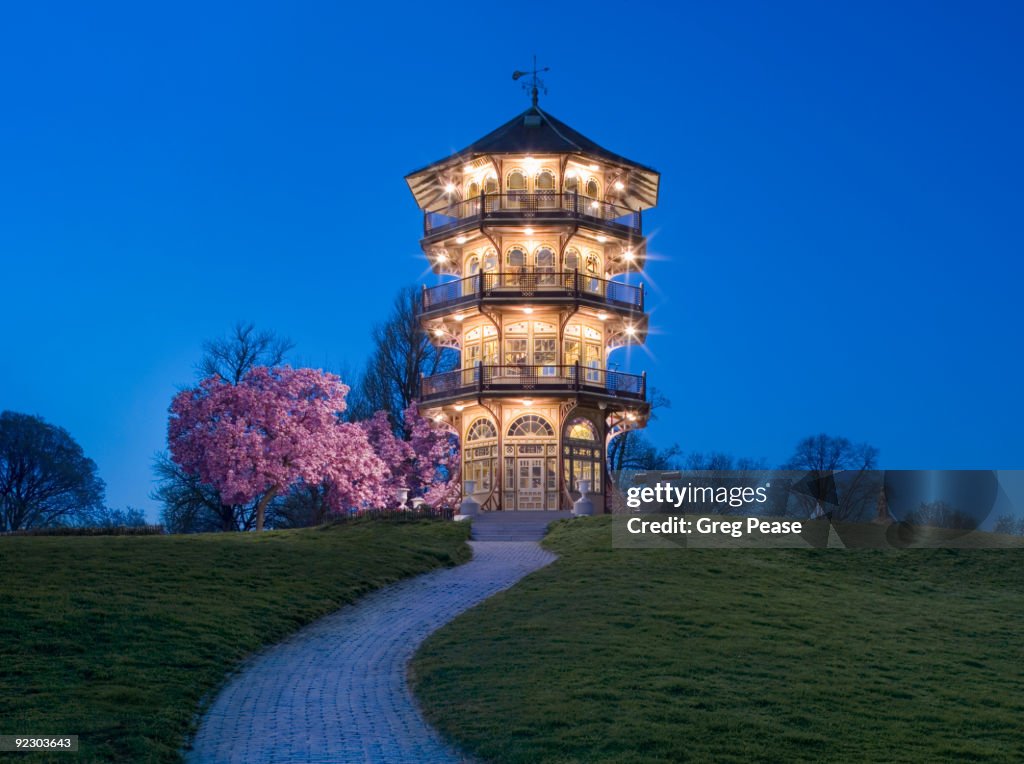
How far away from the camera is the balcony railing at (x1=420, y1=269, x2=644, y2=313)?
43.3 m

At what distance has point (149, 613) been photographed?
65.6 feet

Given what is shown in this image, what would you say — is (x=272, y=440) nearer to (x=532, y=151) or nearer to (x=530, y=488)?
(x=530, y=488)

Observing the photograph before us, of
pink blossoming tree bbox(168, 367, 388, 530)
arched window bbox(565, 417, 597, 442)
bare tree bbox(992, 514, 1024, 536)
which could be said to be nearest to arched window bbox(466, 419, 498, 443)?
arched window bbox(565, 417, 597, 442)

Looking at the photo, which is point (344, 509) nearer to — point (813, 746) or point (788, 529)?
point (788, 529)

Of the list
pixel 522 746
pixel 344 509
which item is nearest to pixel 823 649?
pixel 522 746

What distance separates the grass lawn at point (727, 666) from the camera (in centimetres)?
1303

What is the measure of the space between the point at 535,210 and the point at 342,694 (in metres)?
30.3

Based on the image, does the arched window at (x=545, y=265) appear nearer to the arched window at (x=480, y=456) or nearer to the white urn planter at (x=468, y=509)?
the arched window at (x=480, y=456)

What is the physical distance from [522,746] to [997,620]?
15.6 m

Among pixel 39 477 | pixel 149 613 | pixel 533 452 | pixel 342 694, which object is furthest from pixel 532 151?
pixel 39 477

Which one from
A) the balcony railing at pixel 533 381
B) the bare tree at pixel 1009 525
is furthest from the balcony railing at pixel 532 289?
the bare tree at pixel 1009 525

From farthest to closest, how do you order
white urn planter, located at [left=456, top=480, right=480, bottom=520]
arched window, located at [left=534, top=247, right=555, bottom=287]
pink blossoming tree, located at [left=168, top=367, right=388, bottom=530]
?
pink blossoming tree, located at [left=168, top=367, right=388, bottom=530] < arched window, located at [left=534, top=247, right=555, bottom=287] < white urn planter, located at [left=456, top=480, right=480, bottom=520]

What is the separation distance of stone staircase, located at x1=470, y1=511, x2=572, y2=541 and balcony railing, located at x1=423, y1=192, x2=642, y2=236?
11586 mm

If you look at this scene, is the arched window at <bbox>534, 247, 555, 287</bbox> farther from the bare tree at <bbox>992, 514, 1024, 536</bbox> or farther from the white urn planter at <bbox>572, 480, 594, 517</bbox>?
the bare tree at <bbox>992, 514, 1024, 536</bbox>
